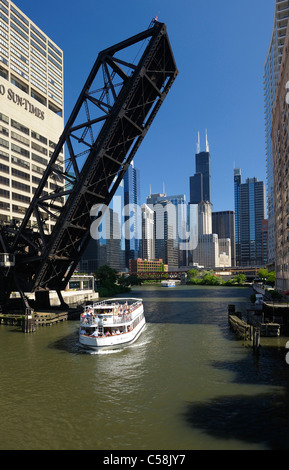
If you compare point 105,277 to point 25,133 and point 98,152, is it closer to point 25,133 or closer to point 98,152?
point 25,133

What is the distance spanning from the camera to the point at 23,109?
95.9 metres

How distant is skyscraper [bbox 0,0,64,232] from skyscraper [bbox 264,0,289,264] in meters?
73.6

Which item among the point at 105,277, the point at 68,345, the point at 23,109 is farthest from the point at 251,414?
the point at 23,109

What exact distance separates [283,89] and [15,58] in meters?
73.8

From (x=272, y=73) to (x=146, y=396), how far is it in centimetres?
14974

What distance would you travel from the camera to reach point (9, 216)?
290ft

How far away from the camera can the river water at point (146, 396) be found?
14742 millimetres

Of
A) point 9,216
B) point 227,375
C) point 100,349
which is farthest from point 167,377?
point 9,216

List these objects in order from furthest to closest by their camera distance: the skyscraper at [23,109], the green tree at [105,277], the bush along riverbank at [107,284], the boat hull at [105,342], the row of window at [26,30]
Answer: the green tree at [105,277] < the bush along riverbank at [107,284] < the row of window at [26,30] < the skyscraper at [23,109] < the boat hull at [105,342]

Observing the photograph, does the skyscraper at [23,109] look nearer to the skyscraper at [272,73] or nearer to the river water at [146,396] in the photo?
the river water at [146,396]

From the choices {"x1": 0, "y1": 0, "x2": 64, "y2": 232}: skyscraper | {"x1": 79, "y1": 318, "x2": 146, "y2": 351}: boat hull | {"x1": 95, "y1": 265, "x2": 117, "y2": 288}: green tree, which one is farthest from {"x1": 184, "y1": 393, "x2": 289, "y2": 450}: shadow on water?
{"x1": 95, "y1": 265, "x2": 117, "y2": 288}: green tree

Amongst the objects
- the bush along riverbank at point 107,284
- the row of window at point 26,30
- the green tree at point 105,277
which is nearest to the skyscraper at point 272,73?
the bush along riverbank at point 107,284

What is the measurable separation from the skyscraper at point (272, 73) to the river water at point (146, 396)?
349 ft

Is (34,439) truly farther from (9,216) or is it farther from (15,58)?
(15,58)
